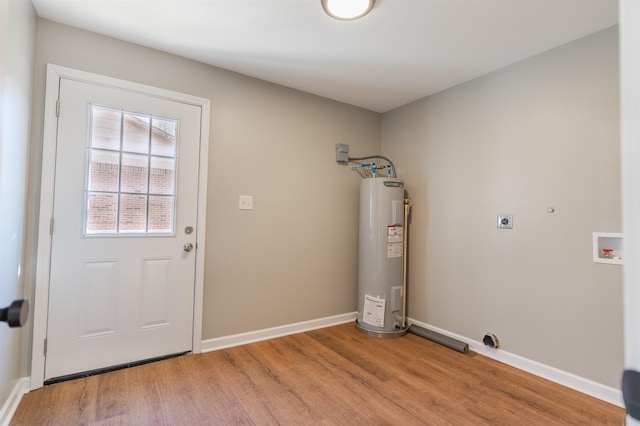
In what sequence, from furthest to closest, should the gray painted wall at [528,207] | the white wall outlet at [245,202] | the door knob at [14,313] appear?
1. the white wall outlet at [245,202]
2. the gray painted wall at [528,207]
3. the door knob at [14,313]

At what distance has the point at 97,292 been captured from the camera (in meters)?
2.20

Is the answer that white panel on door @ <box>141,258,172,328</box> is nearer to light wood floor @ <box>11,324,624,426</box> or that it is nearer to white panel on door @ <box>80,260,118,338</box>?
white panel on door @ <box>80,260,118,338</box>

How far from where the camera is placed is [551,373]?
2.25m

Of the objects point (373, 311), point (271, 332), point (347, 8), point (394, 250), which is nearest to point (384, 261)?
point (394, 250)

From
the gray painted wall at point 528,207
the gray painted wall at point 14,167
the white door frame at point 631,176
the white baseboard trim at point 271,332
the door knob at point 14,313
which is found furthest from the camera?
the white baseboard trim at point 271,332

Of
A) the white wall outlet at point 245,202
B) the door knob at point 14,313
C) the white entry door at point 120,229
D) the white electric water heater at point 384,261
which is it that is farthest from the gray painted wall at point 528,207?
the door knob at point 14,313

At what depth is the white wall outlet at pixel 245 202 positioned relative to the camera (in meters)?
2.78

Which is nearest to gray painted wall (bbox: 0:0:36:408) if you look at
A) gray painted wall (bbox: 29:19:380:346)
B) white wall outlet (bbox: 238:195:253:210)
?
gray painted wall (bbox: 29:19:380:346)

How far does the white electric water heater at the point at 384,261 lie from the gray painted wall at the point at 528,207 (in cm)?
28

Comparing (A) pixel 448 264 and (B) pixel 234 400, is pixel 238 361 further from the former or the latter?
(A) pixel 448 264

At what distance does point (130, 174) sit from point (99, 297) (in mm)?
900

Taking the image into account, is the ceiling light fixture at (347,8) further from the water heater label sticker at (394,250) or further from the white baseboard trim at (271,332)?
the white baseboard trim at (271,332)

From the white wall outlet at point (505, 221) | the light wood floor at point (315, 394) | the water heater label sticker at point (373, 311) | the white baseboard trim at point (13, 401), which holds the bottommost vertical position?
the light wood floor at point (315, 394)

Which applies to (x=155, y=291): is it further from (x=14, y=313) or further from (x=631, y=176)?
(x=631, y=176)
